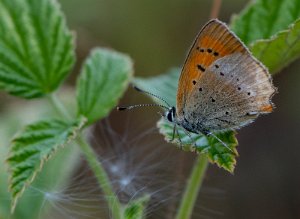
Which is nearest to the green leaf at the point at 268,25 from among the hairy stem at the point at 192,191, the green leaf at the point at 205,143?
the green leaf at the point at 205,143

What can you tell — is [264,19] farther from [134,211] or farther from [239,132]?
[239,132]

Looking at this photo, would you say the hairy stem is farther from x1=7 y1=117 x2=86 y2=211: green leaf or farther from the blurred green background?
the blurred green background

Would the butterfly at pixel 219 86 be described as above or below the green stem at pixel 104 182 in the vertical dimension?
above

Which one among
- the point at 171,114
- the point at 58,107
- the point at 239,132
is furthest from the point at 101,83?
the point at 239,132

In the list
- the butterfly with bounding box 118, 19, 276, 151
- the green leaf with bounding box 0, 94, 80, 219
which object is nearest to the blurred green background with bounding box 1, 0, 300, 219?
the green leaf with bounding box 0, 94, 80, 219

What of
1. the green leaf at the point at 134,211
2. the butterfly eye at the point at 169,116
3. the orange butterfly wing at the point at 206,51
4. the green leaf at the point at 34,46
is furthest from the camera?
the green leaf at the point at 34,46

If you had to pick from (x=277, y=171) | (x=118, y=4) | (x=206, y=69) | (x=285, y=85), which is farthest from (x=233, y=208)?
(x=206, y=69)

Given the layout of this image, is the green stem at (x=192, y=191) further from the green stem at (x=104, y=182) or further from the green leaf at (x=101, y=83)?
the green leaf at (x=101, y=83)
